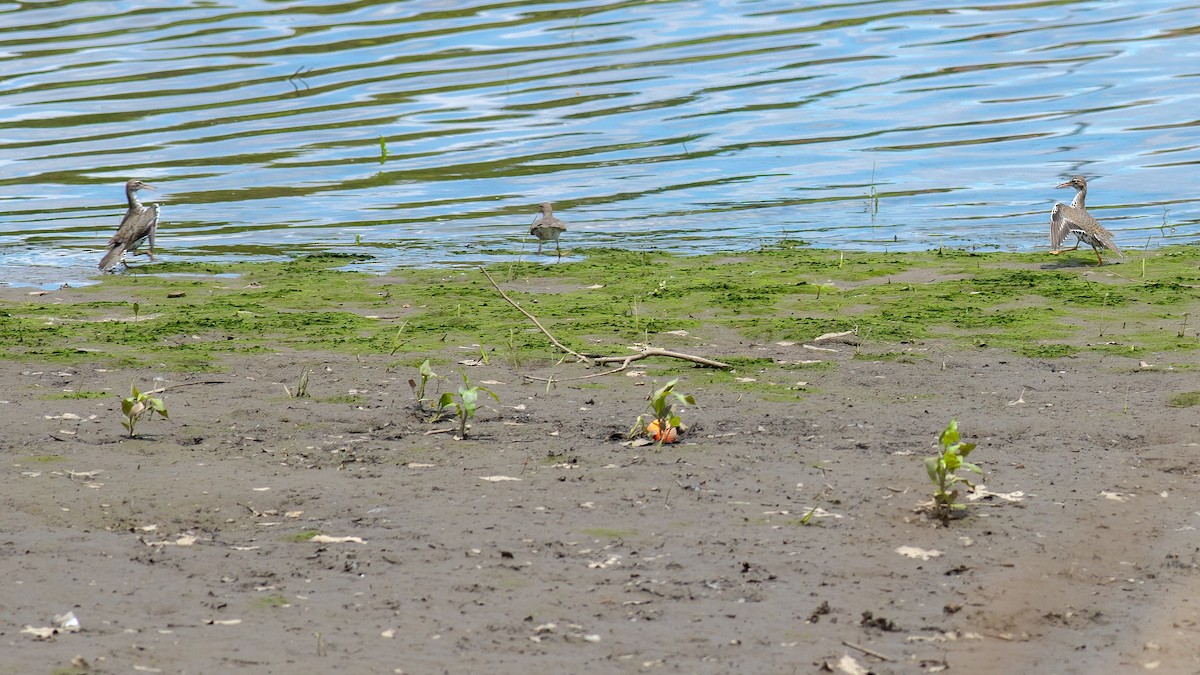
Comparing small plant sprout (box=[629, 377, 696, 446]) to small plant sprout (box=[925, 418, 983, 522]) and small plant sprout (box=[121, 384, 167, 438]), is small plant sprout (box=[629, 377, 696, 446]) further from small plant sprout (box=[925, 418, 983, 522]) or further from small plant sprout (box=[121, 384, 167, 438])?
small plant sprout (box=[121, 384, 167, 438])

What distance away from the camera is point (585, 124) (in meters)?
16.7

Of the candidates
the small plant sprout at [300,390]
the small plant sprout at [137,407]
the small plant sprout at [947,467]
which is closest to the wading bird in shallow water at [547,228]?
the small plant sprout at [300,390]

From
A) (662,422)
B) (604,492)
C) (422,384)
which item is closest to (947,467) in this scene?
(604,492)

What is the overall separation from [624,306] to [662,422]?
9.91 ft

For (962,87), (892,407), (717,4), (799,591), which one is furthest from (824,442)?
(717,4)

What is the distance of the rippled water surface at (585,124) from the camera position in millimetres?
12352

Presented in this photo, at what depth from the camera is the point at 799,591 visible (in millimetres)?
4188

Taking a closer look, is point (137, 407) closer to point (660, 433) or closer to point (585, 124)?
point (660, 433)

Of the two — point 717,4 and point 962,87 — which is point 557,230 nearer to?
point 962,87

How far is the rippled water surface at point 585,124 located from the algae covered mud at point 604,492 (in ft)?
11.0

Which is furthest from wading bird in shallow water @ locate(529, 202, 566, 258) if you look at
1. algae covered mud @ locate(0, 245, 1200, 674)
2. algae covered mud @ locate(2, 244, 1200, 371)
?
algae covered mud @ locate(0, 245, 1200, 674)

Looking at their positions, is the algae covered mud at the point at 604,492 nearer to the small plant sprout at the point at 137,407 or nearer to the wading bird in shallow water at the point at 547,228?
the small plant sprout at the point at 137,407

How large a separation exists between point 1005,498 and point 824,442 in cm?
87

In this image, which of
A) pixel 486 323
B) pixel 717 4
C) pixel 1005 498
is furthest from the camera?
pixel 717 4
